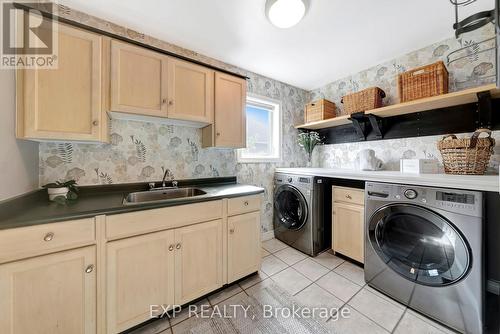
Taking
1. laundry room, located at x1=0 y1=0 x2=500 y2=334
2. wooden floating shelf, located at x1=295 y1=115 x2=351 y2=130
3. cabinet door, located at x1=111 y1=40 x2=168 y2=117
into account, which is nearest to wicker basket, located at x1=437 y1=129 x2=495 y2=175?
laundry room, located at x1=0 y1=0 x2=500 y2=334

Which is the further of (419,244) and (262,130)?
(262,130)

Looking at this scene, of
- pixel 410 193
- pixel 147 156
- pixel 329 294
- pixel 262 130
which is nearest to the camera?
pixel 410 193

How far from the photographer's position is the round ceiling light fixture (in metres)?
1.31

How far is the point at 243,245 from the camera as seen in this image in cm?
165

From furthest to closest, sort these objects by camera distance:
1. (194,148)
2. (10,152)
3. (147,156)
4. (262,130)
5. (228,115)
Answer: (262,130) → (194,148) → (228,115) → (147,156) → (10,152)

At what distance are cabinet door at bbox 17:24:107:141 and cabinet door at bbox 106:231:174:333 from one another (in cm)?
83

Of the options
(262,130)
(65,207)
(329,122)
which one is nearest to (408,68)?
(329,122)

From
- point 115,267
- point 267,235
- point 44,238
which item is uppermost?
point 44,238

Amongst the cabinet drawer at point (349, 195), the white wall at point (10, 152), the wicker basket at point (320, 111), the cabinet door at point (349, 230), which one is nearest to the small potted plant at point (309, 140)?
the wicker basket at point (320, 111)

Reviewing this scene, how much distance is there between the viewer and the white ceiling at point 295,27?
55.0 inches

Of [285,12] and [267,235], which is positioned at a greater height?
[285,12]

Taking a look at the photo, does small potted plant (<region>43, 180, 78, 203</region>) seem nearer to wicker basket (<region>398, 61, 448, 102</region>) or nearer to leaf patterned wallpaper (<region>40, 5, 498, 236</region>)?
leaf patterned wallpaper (<region>40, 5, 498, 236</region>)

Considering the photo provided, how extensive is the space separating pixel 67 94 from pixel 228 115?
1.23 meters

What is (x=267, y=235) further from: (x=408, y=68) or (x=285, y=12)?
(x=408, y=68)
